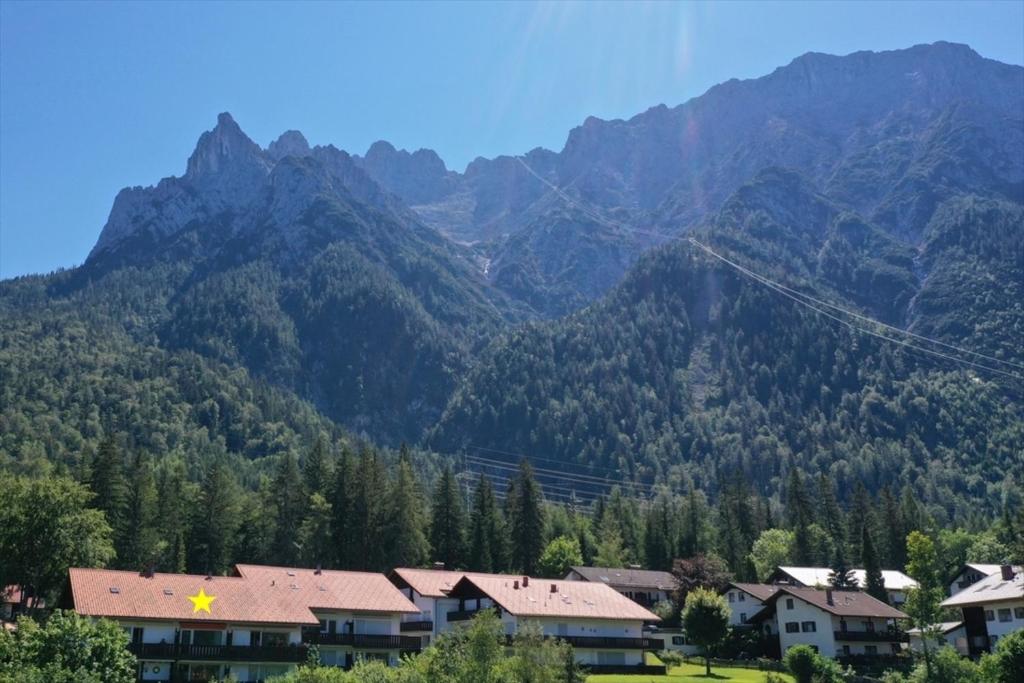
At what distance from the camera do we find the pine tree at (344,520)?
325 ft

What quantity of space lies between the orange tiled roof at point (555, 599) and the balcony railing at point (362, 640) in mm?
8333

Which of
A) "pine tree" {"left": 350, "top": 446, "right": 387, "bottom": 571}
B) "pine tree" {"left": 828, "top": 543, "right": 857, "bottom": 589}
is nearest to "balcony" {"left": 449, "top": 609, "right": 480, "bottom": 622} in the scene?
"pine tree" {"left": 350, "top": 446, "right": 387, "bottom": 571}

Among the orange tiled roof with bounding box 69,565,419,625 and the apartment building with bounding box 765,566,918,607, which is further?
the apartment building with bounding box 765,566,918,607

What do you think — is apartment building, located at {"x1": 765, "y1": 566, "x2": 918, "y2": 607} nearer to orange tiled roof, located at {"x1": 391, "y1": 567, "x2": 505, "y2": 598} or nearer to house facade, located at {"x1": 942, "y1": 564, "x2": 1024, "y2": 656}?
house facade, located at {"x1": 942, "y1": 564, "x2": 1024, "y2": 656}

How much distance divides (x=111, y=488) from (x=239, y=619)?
35.2 metres

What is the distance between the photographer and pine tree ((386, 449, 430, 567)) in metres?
101

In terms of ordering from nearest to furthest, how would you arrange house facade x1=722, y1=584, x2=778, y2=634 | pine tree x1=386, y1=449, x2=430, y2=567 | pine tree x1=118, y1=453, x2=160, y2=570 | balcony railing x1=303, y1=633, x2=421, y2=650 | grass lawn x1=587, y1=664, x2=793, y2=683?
balcony railing x1=303, y1=633, x2=421, y2=650 → grass lawn x1=587, y1=664, x2=793, y2=683 → pine tree x1=118, y1=453, x2=160, y2=570 → house facade x1=722, y1=584, x2=778, y2=634 → pine tree x1=386, y1=449, x2=430, y2=567

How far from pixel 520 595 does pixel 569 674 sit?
59.0ft

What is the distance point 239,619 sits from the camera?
6391 centimetres

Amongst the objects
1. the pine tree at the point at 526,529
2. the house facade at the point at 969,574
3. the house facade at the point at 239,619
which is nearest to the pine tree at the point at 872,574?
the house facade at the point at 969,574

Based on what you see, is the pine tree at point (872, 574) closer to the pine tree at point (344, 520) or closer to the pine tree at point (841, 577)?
the pine tree at point (841, 577)

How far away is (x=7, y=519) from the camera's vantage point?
71.9 meters

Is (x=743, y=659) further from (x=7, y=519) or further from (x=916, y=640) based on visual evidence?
(x=7, y=519)

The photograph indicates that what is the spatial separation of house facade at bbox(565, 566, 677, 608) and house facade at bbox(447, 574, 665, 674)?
25.3 meters
